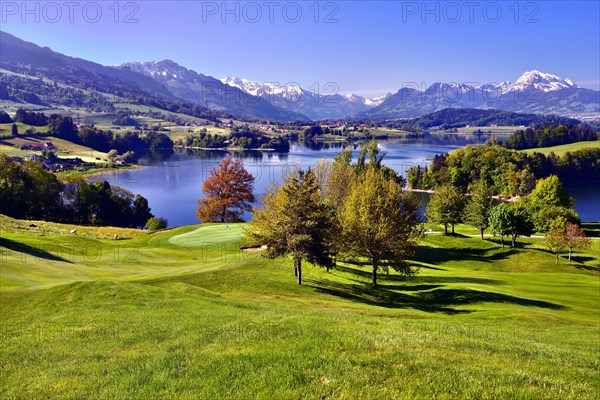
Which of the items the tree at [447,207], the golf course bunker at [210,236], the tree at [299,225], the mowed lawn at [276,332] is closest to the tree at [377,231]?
the tree at [299,225]

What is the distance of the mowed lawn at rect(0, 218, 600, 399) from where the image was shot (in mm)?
10750

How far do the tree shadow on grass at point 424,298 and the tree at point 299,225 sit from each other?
3.01 meters

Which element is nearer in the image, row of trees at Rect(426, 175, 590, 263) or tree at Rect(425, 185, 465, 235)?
row of trees at Rect(426, 175, 590, 263)

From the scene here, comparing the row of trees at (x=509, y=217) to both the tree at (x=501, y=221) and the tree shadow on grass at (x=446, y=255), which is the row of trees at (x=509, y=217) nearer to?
the tree at (x=501, y=221)

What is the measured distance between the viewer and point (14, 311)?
22.1 meters

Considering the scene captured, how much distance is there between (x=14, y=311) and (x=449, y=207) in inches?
2712

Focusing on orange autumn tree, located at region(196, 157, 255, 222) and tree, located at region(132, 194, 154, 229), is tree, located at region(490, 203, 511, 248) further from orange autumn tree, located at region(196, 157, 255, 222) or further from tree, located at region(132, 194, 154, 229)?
tree, located at region(132, 194, 154, 229)

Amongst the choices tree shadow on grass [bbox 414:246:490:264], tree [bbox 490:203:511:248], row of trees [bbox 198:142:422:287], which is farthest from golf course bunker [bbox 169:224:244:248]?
tree [bbox 490:203:511:248]

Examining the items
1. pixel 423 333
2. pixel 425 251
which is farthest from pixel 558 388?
pixel 425 251

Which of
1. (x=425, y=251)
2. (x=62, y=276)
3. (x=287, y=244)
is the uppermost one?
(x=287, y=244)

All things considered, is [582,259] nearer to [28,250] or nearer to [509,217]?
[509,217]

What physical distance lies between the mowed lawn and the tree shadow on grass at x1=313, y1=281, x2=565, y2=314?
22 centimetres

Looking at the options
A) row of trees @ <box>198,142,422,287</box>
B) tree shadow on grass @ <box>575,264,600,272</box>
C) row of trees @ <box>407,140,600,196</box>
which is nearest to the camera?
row of trees @ <box>198,142,422,287</box>

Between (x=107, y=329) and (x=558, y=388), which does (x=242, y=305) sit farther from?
(x=558, y=388)
